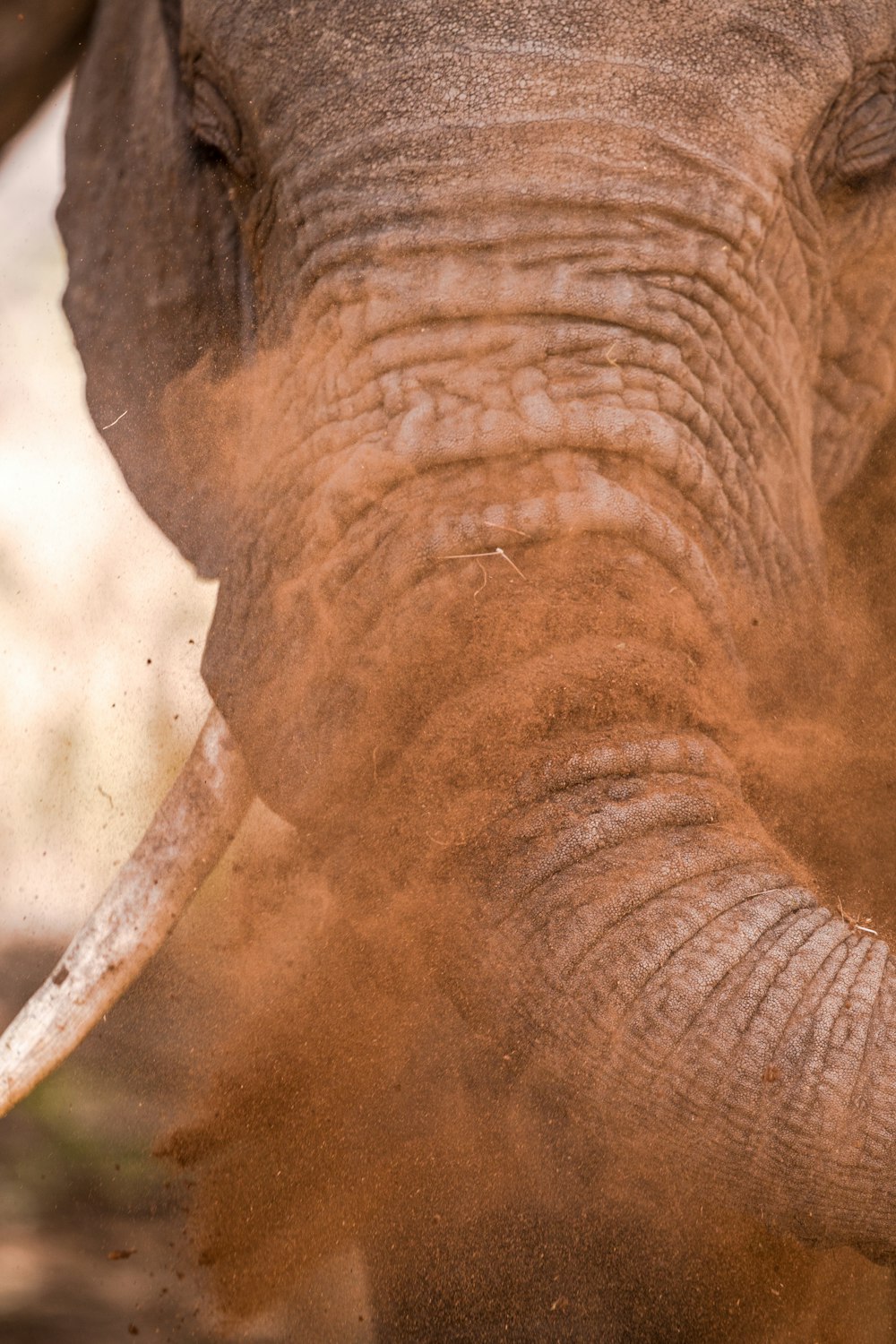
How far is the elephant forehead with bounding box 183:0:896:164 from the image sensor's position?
1.00m

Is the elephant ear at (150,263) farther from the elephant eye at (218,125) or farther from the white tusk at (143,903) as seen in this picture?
the white tusk at (143,903)

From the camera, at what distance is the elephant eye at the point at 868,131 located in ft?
3.78

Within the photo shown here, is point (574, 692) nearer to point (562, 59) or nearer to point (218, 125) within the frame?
point (562, 59)

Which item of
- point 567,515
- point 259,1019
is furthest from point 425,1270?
point 567,515

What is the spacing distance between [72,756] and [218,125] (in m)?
0.99

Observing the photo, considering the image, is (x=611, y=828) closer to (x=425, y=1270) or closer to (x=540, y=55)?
(x=540, y=55)

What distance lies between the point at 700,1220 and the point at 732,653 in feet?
1.94

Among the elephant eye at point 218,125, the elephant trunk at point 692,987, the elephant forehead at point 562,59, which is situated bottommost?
the elephant trunk at point 692,987

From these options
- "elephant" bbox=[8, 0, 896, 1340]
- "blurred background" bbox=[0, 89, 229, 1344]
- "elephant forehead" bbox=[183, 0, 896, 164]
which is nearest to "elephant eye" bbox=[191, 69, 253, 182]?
"elephant" bbox=[8, 0, 896, 1340]

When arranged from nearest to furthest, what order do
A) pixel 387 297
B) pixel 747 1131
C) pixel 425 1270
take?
pixel 747 1131, pixel 387 297, pixel 425 1270

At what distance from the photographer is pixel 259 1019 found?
1466mm

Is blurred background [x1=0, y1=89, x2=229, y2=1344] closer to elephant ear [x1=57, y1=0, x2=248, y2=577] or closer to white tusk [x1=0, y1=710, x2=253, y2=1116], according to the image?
elephant ear [x1=57, y1=0, x2=248, y2=577]

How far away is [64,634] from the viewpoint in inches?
73.1

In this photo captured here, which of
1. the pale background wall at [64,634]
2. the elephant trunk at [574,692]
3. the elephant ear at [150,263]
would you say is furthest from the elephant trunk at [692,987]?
the pale background wall at [64,634]
